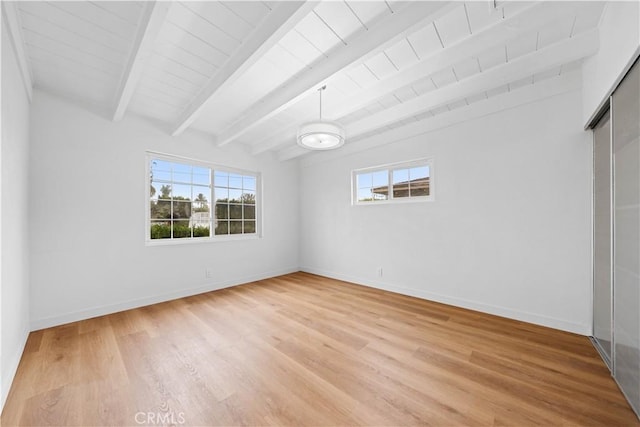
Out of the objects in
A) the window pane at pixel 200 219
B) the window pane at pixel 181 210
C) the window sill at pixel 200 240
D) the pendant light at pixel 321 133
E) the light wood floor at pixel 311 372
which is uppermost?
the pendant light at pixel 321 133

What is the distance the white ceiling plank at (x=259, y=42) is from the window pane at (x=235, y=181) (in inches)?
74.8

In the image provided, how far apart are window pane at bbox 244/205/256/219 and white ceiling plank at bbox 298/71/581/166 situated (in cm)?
202

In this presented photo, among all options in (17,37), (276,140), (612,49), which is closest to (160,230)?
(276,140)

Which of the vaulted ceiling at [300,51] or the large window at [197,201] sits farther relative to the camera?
the large window at [197,201]

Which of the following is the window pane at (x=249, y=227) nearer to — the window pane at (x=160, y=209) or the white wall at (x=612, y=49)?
the window pane at (x=160, y=209)

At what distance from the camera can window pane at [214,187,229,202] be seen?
4.29 m

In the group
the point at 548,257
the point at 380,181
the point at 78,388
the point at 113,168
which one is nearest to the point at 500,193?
the point at 548,257

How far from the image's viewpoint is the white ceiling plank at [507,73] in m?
1.97

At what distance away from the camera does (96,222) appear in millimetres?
2971

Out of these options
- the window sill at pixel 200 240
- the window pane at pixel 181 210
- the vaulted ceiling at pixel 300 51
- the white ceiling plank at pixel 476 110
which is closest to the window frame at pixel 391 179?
the white ceiling plank at pixel 476 110

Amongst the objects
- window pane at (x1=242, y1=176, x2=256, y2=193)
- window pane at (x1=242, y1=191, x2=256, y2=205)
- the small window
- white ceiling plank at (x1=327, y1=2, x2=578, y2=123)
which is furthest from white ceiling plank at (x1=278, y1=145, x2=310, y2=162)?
white ceiling plank at (x1=327, y1=2, x2=578, y2=123)

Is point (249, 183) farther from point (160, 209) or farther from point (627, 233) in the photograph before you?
point (627, 233)

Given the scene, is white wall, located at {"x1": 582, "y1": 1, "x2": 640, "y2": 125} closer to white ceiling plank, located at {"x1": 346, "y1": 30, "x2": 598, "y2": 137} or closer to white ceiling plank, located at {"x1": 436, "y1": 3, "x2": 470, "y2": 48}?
white ceiling plank, located at {"x1": 346, "y1": 30, "x2": 598, "y2": 137}

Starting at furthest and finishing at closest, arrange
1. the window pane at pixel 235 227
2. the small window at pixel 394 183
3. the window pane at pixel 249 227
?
1. the window pane at pixel 249 227
2. the window pane at pixel 235 227
3. the small window at pixel 394 183
